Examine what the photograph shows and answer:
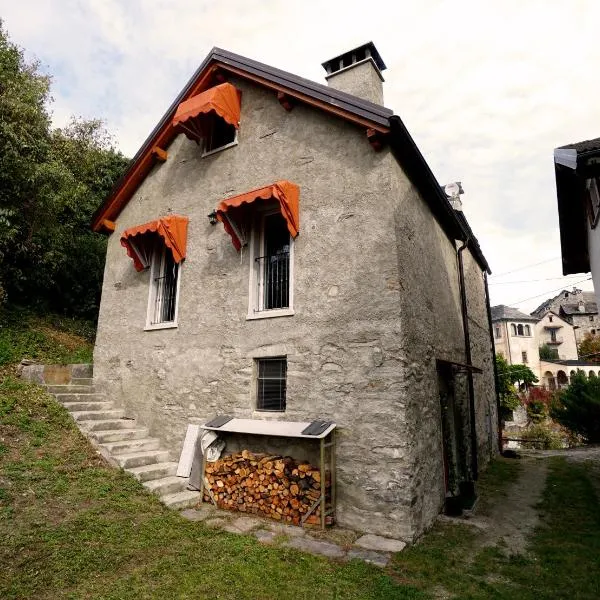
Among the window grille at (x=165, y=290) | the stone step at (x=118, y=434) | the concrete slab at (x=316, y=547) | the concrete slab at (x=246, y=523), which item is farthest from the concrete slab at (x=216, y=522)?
the window grille at (x=165, y=290)

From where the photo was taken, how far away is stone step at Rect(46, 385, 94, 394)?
9.00m

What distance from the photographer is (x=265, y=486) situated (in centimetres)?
632

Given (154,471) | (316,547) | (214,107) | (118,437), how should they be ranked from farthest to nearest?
(214,107), (118,437), (154,471), (316,547)

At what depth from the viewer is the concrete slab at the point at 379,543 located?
5180 mm

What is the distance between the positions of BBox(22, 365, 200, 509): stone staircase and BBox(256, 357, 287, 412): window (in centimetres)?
192

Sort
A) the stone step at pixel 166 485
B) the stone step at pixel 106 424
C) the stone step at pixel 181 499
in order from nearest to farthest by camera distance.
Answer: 1. the stone step at pixel 181 499
2. the stone step at pixel 166 485
3. the stone step at pixel 106 424

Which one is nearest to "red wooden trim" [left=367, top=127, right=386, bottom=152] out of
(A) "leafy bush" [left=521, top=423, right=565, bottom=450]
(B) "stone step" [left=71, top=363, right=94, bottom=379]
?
(B) "stone step" [left=71, top=363, right=94, bottom=379]

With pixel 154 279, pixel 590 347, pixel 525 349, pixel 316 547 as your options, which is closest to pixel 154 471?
pixel 316 547

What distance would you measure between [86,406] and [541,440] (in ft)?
65.2

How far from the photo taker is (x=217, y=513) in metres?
6.36

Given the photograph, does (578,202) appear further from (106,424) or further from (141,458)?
(106,424)

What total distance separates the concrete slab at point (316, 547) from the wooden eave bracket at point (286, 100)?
7.36 m

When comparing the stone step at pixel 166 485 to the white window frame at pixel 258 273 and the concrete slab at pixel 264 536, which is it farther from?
the white window frame at pixel 258 273

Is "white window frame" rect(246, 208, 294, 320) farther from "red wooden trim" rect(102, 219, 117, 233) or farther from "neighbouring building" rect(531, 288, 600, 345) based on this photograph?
"neighbouring building" rect(531, 288, 600, 345)
